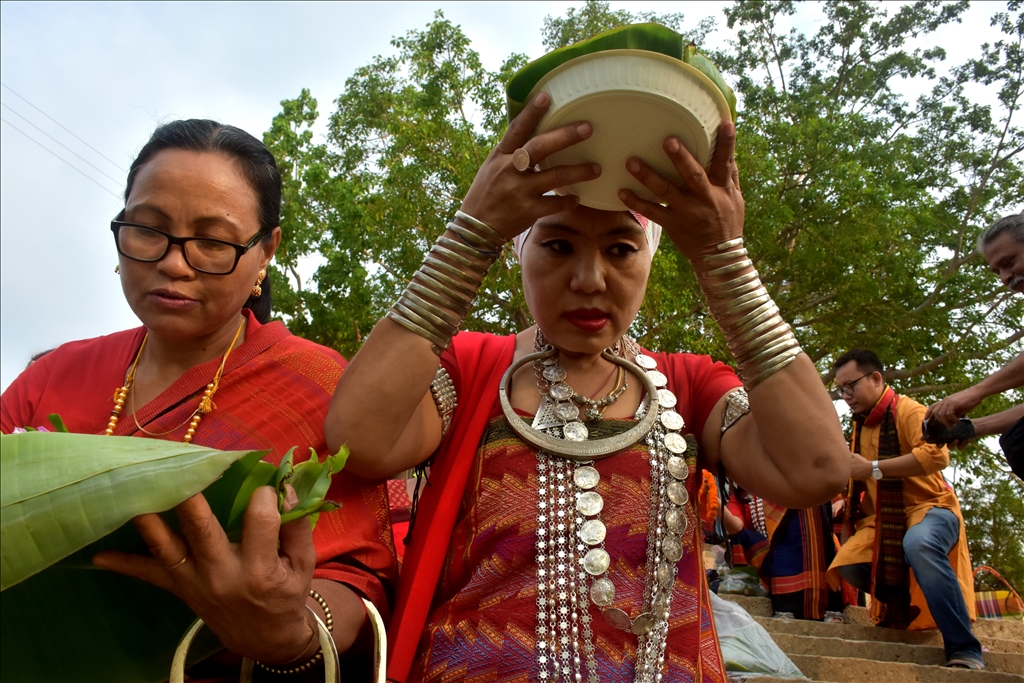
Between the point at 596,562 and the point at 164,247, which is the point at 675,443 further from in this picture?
the point at 164,247

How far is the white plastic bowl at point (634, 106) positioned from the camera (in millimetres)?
1482

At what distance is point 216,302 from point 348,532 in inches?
25.6

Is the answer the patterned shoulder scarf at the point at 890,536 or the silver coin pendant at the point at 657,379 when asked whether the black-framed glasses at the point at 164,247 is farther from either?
the patterned shoulder scarf at the point at 890,536

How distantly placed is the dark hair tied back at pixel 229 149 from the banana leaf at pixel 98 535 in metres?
1.11

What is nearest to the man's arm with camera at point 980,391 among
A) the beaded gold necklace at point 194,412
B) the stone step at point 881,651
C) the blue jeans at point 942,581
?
the blue jeans at point 942,581

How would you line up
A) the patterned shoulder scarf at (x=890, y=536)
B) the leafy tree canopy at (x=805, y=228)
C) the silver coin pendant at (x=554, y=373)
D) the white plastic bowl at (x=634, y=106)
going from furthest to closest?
the leafy tree canopy at (x=805, y=228) < the patterned shoulder scarf at (x=890, y=536) < the silver coin pendant at (x=554, y=373) < the white plastic bowl at (x=634, y=106)

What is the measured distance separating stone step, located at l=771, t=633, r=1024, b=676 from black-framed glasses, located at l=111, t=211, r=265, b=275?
4670 mm

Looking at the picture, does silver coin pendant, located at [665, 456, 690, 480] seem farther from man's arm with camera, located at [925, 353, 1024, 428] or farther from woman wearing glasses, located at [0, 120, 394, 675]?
man's arm with camera, located at [925, 353, 1024, 428]

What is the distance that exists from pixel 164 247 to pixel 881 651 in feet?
18.1

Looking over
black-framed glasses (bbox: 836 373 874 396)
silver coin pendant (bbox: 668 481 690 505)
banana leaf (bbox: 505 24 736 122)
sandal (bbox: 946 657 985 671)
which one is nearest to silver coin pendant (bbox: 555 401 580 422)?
silver coin pendant (bbox: 668 481 690 505)

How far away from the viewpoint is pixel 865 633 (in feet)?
20.7

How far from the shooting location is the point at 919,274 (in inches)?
516

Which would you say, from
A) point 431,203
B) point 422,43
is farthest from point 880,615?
point 422,43

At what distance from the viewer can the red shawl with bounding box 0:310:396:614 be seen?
6.23 ft
